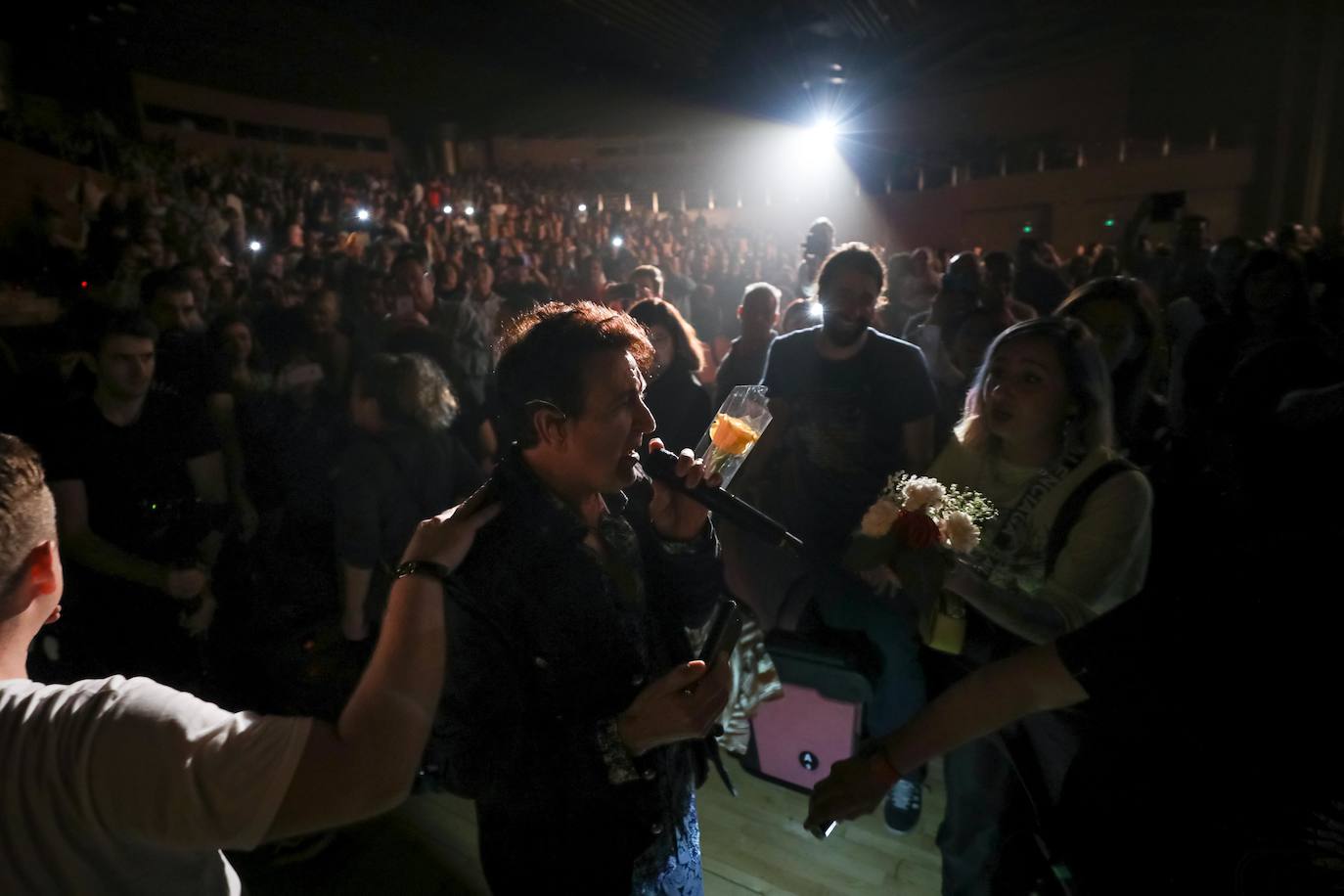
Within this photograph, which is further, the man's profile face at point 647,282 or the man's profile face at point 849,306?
the man's profile face at point 647,282

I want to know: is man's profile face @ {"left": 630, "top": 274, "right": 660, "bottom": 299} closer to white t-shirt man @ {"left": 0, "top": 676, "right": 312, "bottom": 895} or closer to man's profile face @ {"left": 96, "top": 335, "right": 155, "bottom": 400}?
man's profile face @ {"left": 96, "top": 335, "right": 155, "bottom": 400}

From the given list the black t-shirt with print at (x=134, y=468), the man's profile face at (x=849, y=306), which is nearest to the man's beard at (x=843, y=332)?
the man's profile face at (x=849, y=306)

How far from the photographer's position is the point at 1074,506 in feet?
6.40

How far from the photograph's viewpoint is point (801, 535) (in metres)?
3.08

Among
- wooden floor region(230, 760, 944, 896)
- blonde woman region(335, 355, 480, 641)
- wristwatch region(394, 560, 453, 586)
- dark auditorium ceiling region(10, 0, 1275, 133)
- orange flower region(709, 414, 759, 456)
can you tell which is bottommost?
wooden floor region(230, 760, 944, 896)

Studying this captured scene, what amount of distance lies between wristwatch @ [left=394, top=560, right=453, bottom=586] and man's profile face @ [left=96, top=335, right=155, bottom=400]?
2130 millimetres

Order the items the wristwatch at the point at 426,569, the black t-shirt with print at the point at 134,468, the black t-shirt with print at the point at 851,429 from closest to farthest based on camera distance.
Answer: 1. the wristwatch at the point at 426,569
2. the black t-shirt with print at the point at 134,468
3. the black t-shirt with print at the point at 851,429

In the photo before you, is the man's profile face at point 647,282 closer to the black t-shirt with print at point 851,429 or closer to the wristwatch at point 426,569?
the black t-shirt with print at point 851,429

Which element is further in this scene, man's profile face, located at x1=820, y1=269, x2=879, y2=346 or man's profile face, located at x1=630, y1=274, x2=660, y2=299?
man's profile face, located at x1=630, y1=274, x2=660, y2=299

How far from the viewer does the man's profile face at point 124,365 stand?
2576 mm

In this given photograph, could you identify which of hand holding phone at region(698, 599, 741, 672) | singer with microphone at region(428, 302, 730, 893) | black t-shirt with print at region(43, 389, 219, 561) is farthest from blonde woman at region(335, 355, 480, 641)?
hand holding phone at region(698, 599, 741, 672)

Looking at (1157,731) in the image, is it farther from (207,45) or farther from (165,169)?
(207,45)

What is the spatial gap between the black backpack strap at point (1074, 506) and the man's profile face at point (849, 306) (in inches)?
51.0

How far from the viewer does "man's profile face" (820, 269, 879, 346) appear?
308 centimetres
